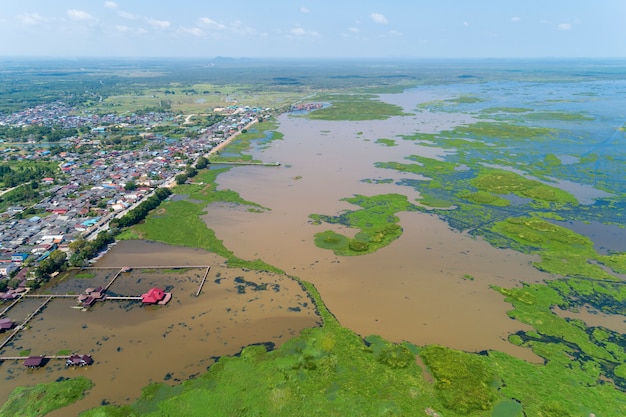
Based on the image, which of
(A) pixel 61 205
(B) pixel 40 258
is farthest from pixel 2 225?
(B) pixel 40 258

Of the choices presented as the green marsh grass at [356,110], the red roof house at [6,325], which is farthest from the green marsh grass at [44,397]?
the green marsh grass at [356,110]


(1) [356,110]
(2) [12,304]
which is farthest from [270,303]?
(1) [356,110]

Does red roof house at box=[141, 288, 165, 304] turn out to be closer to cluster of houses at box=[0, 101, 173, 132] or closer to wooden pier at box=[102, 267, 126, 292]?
wooden pier at box=[102, 267, 126, 292]

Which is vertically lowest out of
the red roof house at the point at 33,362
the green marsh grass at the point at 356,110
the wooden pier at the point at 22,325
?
the wooden pier at the point at 22,325

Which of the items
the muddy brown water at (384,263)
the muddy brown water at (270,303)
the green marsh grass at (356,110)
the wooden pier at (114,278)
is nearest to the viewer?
the muddy brown water at (270,303)

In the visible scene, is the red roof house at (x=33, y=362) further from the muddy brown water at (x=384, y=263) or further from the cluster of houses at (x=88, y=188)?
the muddy brown water at (x=384, y=263)

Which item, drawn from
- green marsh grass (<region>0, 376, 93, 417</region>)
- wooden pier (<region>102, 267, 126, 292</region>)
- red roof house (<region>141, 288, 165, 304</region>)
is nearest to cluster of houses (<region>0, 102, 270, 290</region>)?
wooden pier (<region>102, 267, 126, 292</region>)

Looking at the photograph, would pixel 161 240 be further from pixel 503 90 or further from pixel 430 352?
pixel 503 90

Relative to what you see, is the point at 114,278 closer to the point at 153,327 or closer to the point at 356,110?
the point at 153,327
